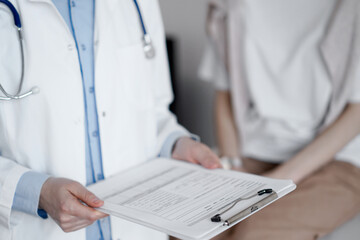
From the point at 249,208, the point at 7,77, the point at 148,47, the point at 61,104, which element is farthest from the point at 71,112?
the point at 249,208

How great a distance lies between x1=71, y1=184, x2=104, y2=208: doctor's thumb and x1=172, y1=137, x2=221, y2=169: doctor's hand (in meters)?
0.30

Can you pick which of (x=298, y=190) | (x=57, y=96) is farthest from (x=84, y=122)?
(x=298, y=190)

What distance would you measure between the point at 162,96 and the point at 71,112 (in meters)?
0.33

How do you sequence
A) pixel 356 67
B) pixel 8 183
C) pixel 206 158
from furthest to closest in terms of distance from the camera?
pixel 356 67 → pixel 206 158 → pixel 8 183

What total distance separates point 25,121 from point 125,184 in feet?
0.82

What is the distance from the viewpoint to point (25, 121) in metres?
0.83

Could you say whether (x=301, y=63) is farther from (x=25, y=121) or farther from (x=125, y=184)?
(x=25, y=121)

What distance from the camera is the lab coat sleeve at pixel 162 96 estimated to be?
3.59ft

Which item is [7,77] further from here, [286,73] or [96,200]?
[286,73]

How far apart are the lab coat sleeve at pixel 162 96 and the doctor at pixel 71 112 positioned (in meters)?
0.06

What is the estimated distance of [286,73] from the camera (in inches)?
54.2

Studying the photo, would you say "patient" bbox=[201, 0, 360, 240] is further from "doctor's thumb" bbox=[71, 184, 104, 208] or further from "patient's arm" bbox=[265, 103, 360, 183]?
"doctor's thumb" bbox=[71, 184, 104, 208]

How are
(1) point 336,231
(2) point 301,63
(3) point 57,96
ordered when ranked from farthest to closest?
(2) point 301,63
(1) point 336,231
(3) point 57,96

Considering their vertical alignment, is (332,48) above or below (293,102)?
above
